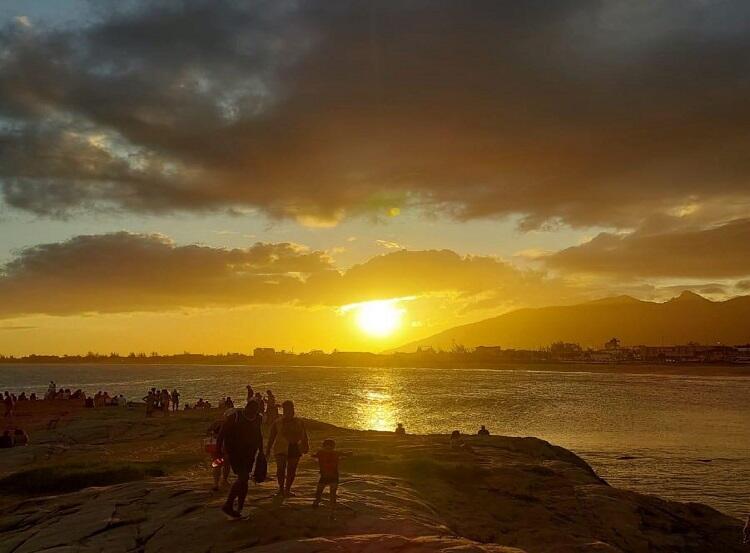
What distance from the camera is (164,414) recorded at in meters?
40.9

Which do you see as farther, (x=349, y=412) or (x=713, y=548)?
(x=349, y=412)

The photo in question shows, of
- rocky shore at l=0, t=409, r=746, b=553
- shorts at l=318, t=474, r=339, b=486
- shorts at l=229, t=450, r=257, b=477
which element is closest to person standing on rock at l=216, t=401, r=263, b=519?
shorts at l=229, t=450, r=257, b=477

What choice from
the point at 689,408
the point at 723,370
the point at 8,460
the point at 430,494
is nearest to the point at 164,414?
the point at 8,460

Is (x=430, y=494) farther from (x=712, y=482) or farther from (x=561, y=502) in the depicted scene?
(x=712, y=482)

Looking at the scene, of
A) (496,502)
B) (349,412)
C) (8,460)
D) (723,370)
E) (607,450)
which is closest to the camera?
(496,502)

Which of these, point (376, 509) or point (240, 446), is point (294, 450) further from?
point (376, 509)

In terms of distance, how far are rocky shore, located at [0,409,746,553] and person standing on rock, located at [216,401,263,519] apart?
0.44 meters

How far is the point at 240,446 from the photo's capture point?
1123 centimetres

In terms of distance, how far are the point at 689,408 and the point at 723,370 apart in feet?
428

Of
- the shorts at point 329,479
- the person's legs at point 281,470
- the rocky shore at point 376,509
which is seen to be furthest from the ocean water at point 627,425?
the person's legs at point 281,470

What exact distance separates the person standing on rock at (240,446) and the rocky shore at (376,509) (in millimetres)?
444

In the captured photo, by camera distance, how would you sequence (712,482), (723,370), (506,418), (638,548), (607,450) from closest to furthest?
(638,548) → (712,482) → (607,450) → (506,418) → (723,370)

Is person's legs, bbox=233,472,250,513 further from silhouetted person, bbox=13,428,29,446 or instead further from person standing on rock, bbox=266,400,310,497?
silhouetted person, bbox=13,428,29,446

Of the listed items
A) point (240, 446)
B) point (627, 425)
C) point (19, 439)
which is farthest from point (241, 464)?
point (627, 425)
